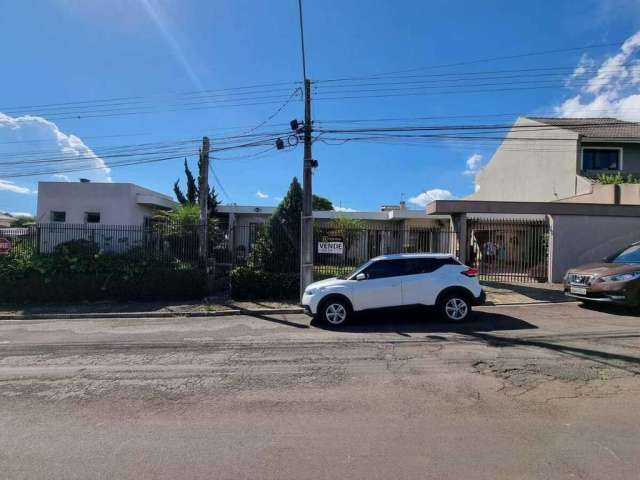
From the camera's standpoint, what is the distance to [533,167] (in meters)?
24.8

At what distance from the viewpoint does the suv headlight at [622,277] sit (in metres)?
9.31

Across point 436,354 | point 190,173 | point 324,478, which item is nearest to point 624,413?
point 436,354

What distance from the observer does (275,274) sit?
43.6 feet

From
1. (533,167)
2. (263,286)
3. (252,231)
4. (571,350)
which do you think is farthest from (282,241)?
(533,167)

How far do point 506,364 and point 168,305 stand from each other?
9.92m

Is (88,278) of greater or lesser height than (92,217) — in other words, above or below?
below

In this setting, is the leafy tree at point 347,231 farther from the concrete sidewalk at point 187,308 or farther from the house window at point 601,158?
the house window at point 601,158

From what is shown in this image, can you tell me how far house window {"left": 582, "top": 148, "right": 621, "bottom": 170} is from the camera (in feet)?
73.8

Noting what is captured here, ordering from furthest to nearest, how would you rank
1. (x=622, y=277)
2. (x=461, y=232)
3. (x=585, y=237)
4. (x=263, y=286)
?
(x=461, y=232) < (x=585, y=237) < (x=263, y=286) < (x=622, y=277)

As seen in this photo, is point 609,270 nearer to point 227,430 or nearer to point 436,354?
point 436,354

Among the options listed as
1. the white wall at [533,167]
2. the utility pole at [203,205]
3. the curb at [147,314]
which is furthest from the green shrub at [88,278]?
the white wall at [533,167]

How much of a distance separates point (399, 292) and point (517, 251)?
10.1 meters

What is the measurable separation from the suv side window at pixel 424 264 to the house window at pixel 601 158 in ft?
60.6

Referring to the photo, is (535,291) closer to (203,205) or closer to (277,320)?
(277,320)
